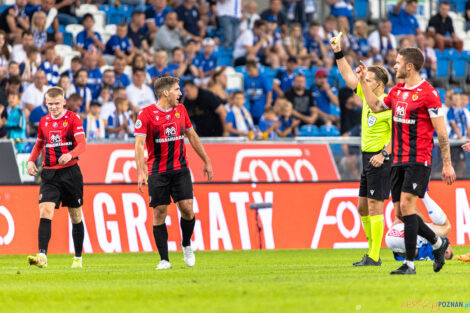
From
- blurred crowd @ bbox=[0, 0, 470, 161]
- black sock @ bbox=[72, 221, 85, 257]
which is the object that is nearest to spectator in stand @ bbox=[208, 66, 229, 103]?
blurred crowd @ bbox=[0, 0, 470, 161]

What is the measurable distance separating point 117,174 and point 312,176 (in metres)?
3.68

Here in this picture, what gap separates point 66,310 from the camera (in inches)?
285

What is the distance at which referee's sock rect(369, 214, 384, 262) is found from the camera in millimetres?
11719

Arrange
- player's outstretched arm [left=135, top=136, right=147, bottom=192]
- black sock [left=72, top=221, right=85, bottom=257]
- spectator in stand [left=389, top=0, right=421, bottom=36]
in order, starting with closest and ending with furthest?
player's outstretched arm [left=135, top=136, right=147, bottom=192], black sock [left=72, top=221, right=85, bottom=257], spectator in stand [left=389, top=0, right=421, bottom=36]

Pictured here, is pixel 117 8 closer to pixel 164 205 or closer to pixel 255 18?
pixel 255 18

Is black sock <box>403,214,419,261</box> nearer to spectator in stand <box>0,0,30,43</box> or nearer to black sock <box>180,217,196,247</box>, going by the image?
black sock <box>180,217,196,247</box>

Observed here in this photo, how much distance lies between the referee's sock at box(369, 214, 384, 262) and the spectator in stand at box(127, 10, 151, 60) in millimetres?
11676

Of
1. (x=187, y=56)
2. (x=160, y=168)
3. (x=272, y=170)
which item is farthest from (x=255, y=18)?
(x=160, y=168)

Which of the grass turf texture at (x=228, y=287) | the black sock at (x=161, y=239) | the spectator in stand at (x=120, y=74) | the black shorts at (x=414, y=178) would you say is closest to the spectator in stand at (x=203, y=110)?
the spectator in stand at (x=120, y=74)

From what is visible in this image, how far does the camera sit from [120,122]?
64.3ft

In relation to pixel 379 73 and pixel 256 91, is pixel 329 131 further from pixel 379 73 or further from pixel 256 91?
pixel 379 73

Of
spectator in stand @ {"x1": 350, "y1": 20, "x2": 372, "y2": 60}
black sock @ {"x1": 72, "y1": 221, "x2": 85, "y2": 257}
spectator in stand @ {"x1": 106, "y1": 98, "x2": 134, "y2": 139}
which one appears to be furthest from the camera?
spectator in stand @ {"x1": 350, "y1": 20, "x2": 372, "y2": 60}

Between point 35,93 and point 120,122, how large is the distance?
1817 millimetres

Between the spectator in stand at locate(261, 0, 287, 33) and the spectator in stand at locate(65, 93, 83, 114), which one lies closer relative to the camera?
the spectator in stand at locate(65, 93, 83, 114)
